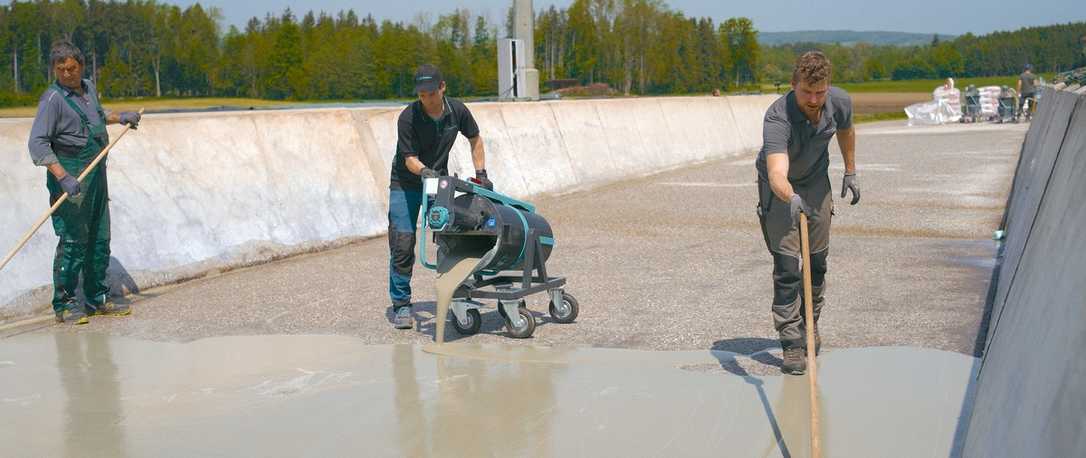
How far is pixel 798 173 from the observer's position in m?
6.20

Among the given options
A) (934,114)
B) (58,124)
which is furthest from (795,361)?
(934,114)

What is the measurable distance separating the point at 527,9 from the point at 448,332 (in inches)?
547

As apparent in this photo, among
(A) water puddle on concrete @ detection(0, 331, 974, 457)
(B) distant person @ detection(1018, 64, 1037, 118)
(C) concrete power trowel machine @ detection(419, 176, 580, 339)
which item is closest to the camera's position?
(A) water puddle on concrete @ detection(0, 331, 974, 457)

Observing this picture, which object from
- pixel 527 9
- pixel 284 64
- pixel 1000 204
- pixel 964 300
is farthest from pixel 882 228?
pixel 284 64

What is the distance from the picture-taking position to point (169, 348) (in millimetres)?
7312

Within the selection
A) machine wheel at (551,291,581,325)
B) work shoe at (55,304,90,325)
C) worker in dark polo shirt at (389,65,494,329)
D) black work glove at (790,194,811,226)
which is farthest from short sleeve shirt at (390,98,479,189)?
black work glove at (790,194,811,226)

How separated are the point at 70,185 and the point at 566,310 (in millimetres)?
3316

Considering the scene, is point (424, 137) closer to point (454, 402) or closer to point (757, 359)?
point (454, 402)

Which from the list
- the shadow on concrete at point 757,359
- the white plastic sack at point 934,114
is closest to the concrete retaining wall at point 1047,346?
the shadow on concrete at point 757,359

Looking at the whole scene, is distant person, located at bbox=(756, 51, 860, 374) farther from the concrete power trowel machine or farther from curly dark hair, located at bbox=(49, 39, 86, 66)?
curly dark hair, located at bbox=(49, 39, 86, 66)

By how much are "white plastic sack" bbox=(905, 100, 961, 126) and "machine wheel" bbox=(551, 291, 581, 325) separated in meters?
32.6

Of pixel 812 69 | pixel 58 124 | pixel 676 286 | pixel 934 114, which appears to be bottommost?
pixel 934 114

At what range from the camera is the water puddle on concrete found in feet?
17.0

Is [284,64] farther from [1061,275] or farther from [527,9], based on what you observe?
[1061,275]
